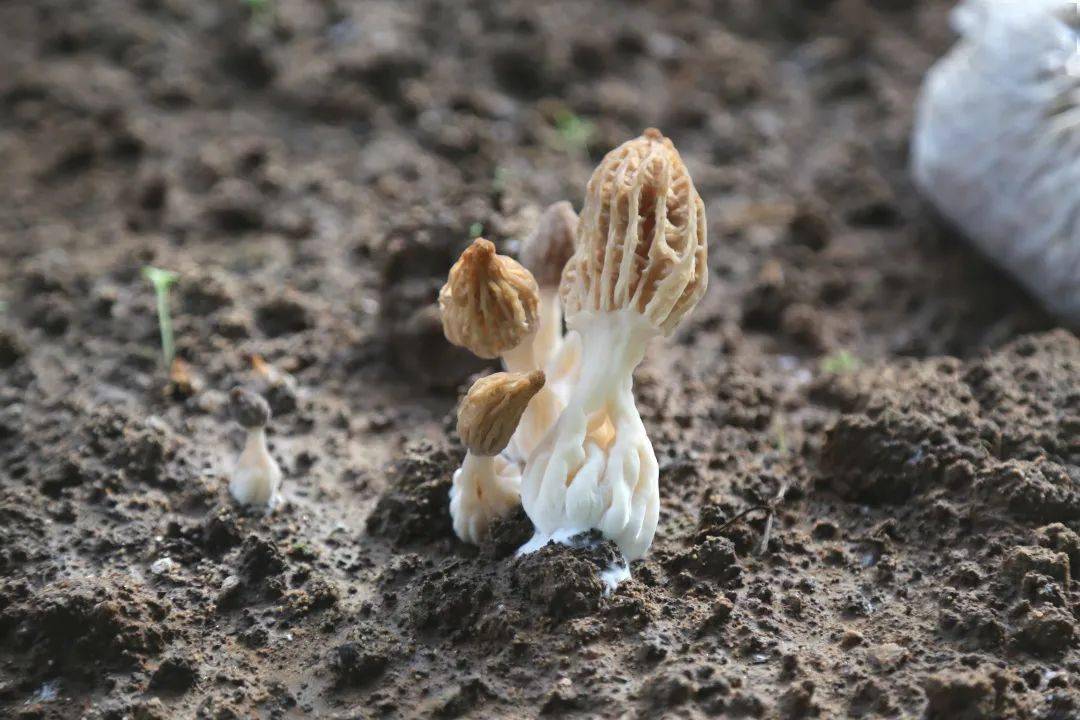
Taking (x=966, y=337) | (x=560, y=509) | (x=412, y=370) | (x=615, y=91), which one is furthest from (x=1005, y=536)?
(x=615, y=91)

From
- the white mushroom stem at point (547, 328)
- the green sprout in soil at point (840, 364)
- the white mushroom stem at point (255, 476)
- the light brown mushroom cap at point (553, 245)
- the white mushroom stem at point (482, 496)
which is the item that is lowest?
the white mushroom stem at point (255, 476)

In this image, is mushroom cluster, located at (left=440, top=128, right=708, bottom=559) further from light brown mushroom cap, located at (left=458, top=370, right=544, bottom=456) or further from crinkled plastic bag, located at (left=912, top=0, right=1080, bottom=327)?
crinkled plastic bag, located at (left=912, top=0, right=1080, bottom=327)

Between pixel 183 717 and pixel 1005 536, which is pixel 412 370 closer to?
pixel 183 717

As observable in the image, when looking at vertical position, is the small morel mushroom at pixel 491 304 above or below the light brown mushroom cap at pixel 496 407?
above

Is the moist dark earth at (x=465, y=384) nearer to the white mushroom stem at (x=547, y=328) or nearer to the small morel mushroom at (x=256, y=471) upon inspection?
the small morel mushroom at (x=256, y=471)

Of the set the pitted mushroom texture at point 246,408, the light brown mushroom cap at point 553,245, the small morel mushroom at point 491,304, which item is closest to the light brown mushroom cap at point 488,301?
the small morel mushroom at point 491,304

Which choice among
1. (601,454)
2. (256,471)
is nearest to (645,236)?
(601,454)

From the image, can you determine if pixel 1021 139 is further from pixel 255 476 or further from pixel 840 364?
pixel 255 476
